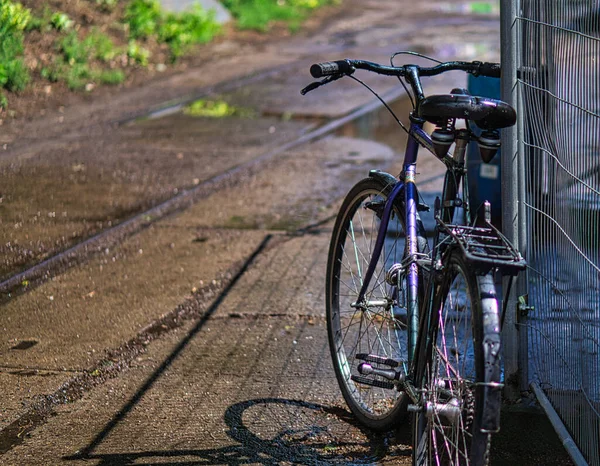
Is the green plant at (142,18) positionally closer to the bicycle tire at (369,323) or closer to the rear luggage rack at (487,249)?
the bicycle tire at (369,323)

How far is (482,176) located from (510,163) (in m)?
2.66

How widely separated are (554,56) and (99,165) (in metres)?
6.04

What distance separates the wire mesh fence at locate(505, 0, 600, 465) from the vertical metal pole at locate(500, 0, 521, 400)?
0.10 feet

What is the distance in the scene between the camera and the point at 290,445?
3.79 meters

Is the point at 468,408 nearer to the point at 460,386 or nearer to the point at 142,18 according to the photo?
the point at 460,386

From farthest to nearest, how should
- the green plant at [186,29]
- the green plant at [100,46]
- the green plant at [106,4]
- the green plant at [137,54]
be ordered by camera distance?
the green plant at [106,4] → the green plant at [186,29] → the green plant at [137,54] → the green plant at [100,46]

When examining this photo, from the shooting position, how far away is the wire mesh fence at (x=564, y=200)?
3166 mm

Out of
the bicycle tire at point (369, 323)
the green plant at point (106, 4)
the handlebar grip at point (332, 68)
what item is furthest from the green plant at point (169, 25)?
the handlebar grip at point (332, 68)

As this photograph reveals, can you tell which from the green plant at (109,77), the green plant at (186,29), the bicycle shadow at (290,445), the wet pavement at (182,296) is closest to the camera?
the bicycle shadow at (290,445)

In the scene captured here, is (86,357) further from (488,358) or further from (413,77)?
(488,358)

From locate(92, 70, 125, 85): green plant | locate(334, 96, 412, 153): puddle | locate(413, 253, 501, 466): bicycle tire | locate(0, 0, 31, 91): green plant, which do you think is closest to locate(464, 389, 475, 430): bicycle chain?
locate(413, 253, 501, 466): bicycle tire

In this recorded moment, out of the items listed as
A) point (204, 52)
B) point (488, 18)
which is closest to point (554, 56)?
point (204, 52)

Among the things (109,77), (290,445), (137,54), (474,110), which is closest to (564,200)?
(474,110)

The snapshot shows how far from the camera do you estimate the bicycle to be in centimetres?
270
